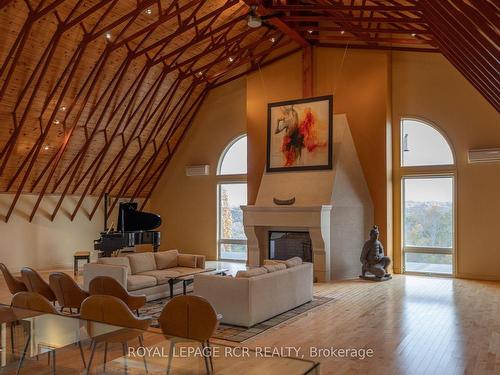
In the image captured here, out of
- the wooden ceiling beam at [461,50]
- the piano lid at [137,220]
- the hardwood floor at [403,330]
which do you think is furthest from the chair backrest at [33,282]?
the wooden ceiling beam at [461,50]

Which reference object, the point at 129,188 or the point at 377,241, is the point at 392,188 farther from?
the point at 129,188

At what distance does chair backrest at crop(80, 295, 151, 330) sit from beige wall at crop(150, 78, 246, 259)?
9.29 meters

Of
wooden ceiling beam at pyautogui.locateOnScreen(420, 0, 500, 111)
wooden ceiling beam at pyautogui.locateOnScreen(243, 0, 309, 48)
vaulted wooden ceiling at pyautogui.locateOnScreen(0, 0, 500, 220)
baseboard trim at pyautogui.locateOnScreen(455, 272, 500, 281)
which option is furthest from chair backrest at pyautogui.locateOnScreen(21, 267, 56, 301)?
baseboard trim at pyautogui.locateOnScreen(455, 272, 500, 281)

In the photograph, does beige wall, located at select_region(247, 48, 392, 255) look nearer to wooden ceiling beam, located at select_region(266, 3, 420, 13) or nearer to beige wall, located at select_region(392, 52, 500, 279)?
beige wall, located at select_region(392, 52, 500, 279)

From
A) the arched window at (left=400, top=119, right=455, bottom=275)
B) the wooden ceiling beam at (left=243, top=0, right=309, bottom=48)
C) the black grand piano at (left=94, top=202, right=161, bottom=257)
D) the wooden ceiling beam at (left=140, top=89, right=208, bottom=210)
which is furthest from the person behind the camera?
the wooden ceiling beam at (left=140, top=89, right=208, bottom=210)

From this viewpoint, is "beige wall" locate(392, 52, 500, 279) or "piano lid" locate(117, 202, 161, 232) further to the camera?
"piano lid" locate(117, 202, 161, 232)

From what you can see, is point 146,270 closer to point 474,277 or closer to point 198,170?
point 198,170

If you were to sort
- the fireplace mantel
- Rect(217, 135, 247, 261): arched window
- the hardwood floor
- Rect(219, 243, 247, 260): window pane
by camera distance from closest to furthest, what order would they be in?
1. the hardwood floor
2. the fireplace mantel
3. Rect(219, 243, 247, 260): window pane
4. Rect(217, 135, 247, 261): arched window

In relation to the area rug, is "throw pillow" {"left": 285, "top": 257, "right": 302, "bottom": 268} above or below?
above

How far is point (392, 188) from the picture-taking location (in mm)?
10820

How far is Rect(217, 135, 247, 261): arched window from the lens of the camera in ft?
42.7

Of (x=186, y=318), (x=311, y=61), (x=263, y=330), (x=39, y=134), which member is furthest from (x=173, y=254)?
(x=311, y=61)

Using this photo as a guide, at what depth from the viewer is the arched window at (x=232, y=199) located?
42.7 ft

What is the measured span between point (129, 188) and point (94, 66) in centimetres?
480
